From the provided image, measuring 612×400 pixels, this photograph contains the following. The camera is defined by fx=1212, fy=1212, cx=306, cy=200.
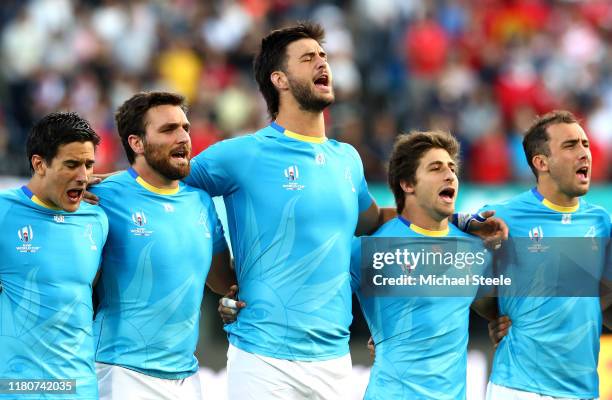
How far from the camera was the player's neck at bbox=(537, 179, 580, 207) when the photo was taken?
8.28 meters

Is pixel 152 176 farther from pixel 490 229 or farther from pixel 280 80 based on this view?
pixel 490 229

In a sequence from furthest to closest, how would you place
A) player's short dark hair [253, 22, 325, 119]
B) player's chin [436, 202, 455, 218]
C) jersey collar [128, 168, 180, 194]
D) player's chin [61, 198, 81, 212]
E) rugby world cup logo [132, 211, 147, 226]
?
player's short dark hair [253, 22, 325, 119] < player's chin [436, 202, 455, 218] < jersey collar [128, 168, 180, 194] < rugby world cup logo [132, 211, 147, 226] < player's chin [61, 198, 81, 212]

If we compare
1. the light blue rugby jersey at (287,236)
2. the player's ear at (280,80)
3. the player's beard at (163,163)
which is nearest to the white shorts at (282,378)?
the light blue rugby jersey at (287,236)

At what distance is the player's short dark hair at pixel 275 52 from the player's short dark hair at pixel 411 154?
0.89 meters

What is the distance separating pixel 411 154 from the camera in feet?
26.8

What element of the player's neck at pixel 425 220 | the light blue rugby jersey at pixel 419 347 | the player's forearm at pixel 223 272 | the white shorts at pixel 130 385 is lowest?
the white shorts at pixel 130 385

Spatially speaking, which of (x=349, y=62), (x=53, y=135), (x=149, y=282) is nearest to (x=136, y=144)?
(x=53, y=135)

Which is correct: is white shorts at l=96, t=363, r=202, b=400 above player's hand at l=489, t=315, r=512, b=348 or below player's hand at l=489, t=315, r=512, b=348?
below

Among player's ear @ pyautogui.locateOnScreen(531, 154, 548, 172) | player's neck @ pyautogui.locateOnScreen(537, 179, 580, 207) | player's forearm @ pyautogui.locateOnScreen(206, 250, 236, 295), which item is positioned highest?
player's ear @ pyautogui.locateOnScreen(531, 154, 548, 172)

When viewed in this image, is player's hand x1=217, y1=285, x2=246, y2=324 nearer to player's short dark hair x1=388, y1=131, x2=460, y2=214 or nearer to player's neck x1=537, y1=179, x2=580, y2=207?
player's short dark hair x1=388, y1=131, x2=460, y2=214

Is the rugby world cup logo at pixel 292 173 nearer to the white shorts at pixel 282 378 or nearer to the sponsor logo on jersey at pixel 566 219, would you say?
the white shorts at pixel 282 378

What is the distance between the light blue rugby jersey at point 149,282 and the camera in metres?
7.46

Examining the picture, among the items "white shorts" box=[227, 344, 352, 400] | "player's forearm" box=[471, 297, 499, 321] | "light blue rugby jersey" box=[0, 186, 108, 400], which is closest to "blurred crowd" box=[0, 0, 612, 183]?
"player's forearm" box=[471, 297, 499, 321]

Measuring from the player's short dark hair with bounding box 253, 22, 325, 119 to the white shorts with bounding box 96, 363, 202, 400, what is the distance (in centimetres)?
194
